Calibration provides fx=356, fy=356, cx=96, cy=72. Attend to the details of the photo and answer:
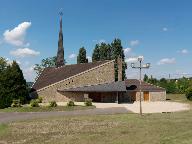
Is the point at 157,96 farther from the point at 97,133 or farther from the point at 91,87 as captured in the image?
the point at 97,133

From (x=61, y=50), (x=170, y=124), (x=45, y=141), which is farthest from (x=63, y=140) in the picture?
(x=61, y=50)

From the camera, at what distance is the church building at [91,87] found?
51.9 metres

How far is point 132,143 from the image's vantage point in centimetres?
1758

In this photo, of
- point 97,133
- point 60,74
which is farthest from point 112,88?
point 97,133

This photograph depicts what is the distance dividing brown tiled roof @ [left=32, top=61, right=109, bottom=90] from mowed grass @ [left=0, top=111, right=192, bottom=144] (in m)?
27.7

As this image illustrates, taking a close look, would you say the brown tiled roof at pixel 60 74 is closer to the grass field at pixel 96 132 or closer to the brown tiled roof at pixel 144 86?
the brown tiled roof at pixel 144 86

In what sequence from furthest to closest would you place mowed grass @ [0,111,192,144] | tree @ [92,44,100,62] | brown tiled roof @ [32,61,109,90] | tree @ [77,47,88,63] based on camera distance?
tree @ [92,44,100,62], tree @ [77,47,88,63], brown tiled roof @ [32,61,109,90], mowed grass @ [0,111,192,144]

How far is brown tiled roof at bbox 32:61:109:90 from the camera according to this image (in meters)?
55.0

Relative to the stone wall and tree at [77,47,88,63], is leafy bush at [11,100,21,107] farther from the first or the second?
tree at [77,47,88,63]

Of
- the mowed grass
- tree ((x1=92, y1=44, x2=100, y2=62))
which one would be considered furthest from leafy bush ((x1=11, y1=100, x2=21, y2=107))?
tree ((x1=92, y1=44, x2=100, y2=62))

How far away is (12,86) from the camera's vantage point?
4634cm

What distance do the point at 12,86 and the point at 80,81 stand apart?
1127 cm

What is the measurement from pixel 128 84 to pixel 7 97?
21254mm

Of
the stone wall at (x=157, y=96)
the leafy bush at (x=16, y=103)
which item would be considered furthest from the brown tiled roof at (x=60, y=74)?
the leafy bush at (x=16, y=103)
